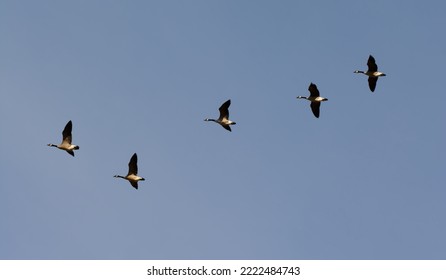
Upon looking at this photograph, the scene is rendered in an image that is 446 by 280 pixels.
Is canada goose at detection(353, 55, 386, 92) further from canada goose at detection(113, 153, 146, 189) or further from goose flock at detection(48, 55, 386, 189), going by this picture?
canada goose at detection(113, 153, 146, 189)

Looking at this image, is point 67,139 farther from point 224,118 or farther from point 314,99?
point 314,99

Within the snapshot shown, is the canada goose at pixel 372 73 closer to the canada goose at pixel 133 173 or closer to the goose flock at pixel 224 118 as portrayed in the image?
the goose flock at pixel 224 118

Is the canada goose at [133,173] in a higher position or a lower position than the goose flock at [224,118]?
lower

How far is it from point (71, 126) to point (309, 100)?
2077cm

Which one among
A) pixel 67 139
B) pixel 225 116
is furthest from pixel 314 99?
pixel 67 139

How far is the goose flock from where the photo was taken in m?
72.1

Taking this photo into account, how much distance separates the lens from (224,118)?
7388 centimetres

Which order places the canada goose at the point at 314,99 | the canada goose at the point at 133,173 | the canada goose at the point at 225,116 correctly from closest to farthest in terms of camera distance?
the canada goose at the point at 133,173, the canada goose at the point at 225,116, the canada goose at the point at 314,99

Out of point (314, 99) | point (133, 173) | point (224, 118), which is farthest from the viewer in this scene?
point (314, 99)

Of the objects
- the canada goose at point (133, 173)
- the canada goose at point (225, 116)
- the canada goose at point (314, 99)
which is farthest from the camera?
the canada goose at point (314, 99)

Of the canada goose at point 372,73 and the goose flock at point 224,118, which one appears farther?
the canada goose at point 372,73

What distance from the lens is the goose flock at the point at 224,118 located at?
236ft

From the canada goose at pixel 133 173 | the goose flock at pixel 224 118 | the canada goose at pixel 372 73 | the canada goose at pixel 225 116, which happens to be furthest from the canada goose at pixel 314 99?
the canada goose at pixel 133 173
